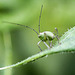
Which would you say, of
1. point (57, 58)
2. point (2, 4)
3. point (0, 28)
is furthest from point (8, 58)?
point (2, 4)

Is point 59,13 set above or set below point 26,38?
above

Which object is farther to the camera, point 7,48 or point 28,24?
point 28,24

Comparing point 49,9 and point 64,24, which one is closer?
point 64,24

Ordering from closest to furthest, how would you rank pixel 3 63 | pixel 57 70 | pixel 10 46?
pixel 57 70, pixel 3 63, pixel 10 46

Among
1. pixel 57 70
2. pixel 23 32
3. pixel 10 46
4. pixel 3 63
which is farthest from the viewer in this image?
pixel 23 32

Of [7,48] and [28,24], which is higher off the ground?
[28,24]

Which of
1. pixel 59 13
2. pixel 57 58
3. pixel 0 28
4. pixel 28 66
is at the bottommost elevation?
pixel 28 66

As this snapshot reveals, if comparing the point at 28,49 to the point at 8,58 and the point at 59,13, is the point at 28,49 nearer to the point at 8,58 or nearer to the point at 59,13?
the point at 8,58
